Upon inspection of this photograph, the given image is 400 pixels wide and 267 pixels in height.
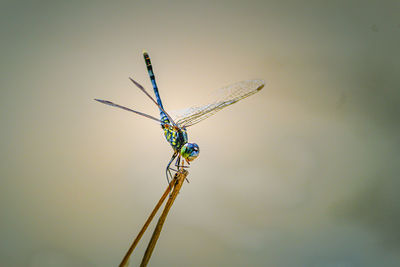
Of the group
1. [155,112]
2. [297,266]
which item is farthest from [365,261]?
[155,112]

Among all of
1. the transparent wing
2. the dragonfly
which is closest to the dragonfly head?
the dragonfly

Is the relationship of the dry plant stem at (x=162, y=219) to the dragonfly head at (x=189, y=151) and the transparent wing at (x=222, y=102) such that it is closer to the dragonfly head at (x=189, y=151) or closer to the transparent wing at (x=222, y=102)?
the dragonfly head at (x=189, y=151)

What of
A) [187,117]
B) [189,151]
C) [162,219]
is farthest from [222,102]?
[162,219]

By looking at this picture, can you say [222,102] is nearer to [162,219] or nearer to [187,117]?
[187,117]

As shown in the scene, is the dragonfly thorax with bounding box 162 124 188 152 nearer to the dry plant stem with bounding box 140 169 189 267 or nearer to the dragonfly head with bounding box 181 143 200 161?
the dragonfly head with bounding box 181 143 200 161

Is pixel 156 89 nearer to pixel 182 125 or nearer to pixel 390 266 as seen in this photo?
pixel 182 125

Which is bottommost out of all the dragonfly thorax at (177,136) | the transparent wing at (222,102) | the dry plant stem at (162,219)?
the dry plant stem at (162,219)

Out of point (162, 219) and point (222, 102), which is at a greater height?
point (222, 102)

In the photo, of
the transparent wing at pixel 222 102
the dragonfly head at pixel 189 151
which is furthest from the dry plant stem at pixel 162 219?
the transparent wing at pixel 222 102

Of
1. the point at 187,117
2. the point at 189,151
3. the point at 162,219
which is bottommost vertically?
the point at 162,219

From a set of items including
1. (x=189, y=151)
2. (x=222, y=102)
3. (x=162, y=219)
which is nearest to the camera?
(x=162, y=219)
